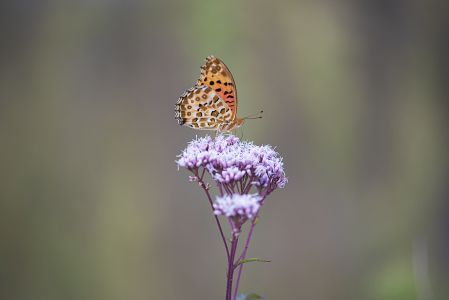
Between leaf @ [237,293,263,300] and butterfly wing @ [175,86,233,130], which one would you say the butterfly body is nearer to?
butterfly wing @ [175,86,233,130]

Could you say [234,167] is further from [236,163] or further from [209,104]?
[209,104]

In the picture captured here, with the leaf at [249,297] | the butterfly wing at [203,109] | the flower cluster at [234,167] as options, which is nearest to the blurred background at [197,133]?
the butterfly wing at [203,109]

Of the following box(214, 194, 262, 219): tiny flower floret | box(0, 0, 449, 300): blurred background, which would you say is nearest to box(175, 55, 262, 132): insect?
box(214, 194, 262, 219): tiny flower floret

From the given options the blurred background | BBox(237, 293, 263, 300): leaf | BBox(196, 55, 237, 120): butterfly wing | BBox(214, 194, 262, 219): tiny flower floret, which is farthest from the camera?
the blurred background
